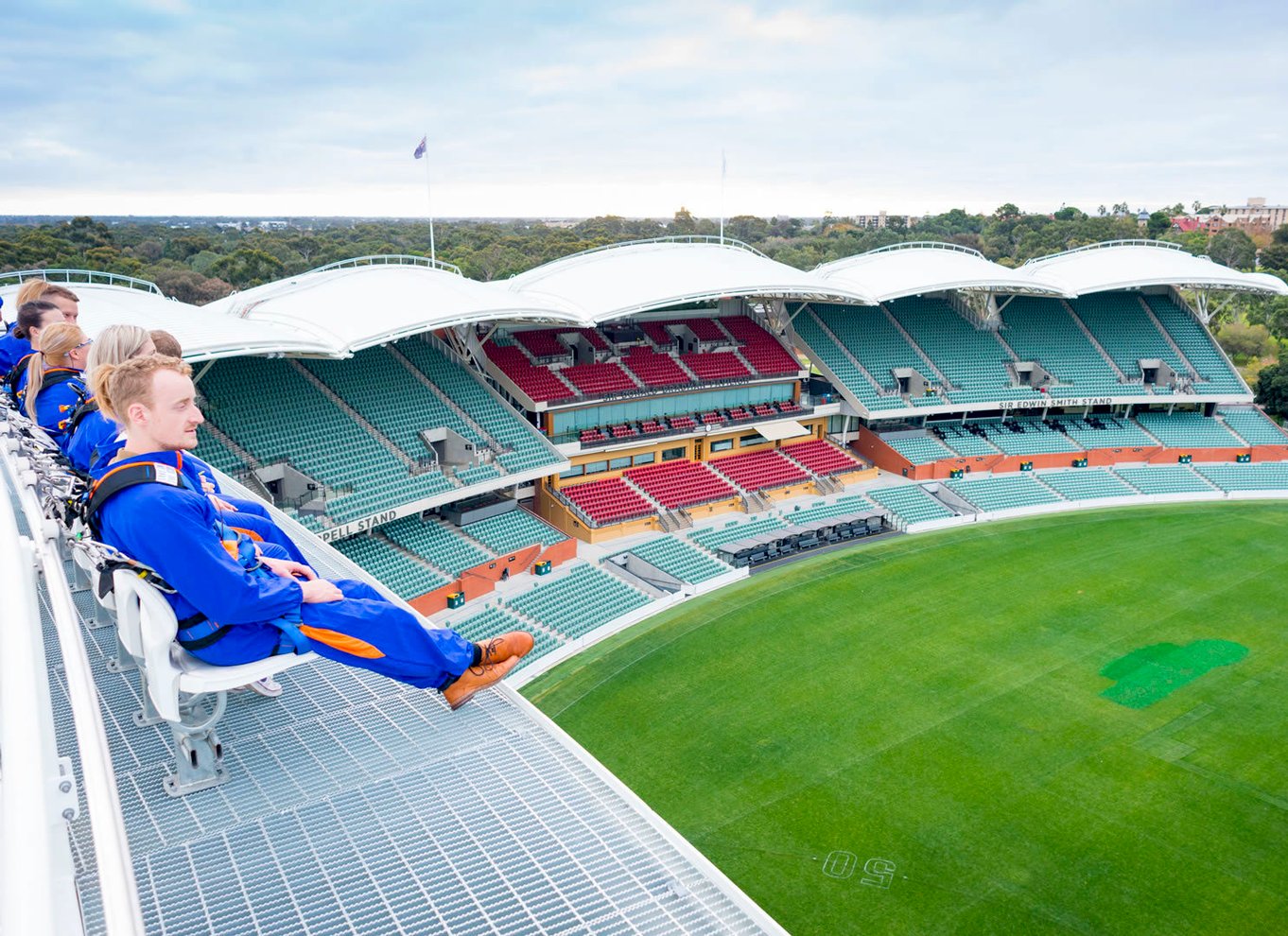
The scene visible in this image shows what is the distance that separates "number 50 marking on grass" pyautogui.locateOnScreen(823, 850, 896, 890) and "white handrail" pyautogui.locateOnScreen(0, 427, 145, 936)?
527 inches

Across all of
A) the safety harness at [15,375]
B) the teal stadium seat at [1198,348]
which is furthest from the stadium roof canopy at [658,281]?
the safety harness at [15,375]

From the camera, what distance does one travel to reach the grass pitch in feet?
48.7

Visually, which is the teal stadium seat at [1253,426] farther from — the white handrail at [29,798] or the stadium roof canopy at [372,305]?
the white handrail at [29,798]

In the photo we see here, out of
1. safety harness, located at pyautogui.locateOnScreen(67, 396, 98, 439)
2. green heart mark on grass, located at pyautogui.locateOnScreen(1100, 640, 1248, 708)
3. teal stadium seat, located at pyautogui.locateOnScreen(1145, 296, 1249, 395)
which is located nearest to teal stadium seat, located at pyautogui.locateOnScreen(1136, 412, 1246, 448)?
teal stadium seat, located at pyautogui.locateOnScreen(1145, 296, 1249, 395)

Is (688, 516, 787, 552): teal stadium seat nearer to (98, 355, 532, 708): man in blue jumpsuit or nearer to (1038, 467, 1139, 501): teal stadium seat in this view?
(1038, 467, 1139, 501): teal stadium seat

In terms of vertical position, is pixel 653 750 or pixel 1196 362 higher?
pixel 1196 362

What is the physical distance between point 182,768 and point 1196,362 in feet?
163

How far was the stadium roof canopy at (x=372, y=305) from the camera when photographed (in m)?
25.5

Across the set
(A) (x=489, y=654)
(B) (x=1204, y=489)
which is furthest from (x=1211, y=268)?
(A) (x=489, y=654)

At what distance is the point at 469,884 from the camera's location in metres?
5.21

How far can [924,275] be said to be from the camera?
3934cm

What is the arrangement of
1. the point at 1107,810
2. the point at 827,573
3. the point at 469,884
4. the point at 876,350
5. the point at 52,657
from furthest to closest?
the point at 876,350, the point at 827,573, the point at 1107,810, the point at 52,657, the point at 469,884

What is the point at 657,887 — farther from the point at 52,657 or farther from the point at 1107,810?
the point at 1107,810

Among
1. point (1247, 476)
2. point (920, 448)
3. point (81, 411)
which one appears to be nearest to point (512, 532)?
point (920, 448)
